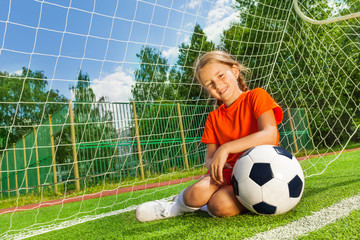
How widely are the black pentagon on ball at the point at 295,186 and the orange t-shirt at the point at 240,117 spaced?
1.15 ft

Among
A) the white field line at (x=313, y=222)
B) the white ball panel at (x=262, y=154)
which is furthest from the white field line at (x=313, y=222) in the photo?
the white ball panel at (x=262, y=154)

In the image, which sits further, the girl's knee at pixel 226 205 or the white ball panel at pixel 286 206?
the girl's knee at pixel 226 205

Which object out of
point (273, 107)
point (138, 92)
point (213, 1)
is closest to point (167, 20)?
point (213, 1)

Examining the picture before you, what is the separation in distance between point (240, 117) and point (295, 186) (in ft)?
1.73

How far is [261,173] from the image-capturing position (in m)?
1.48

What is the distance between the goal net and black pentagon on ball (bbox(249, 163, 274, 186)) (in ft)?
4.82

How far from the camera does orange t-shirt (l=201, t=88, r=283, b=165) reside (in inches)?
68.2

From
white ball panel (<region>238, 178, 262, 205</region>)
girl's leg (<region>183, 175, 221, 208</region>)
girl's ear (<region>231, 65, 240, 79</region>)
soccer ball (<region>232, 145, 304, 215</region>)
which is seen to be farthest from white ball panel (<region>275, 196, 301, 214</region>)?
girl's ear (<region>231, 65, 240, 79</region>)

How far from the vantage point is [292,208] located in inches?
61.6

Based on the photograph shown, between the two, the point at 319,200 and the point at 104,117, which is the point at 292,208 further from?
the point at 104,117

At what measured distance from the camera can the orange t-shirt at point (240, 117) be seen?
5.68ft

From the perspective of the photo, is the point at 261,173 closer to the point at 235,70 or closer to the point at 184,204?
the point at 184,204

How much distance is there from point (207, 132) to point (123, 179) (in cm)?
518

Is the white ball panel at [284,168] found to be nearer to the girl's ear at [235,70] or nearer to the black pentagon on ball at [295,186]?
the black pentagon on ball at [295,186]
